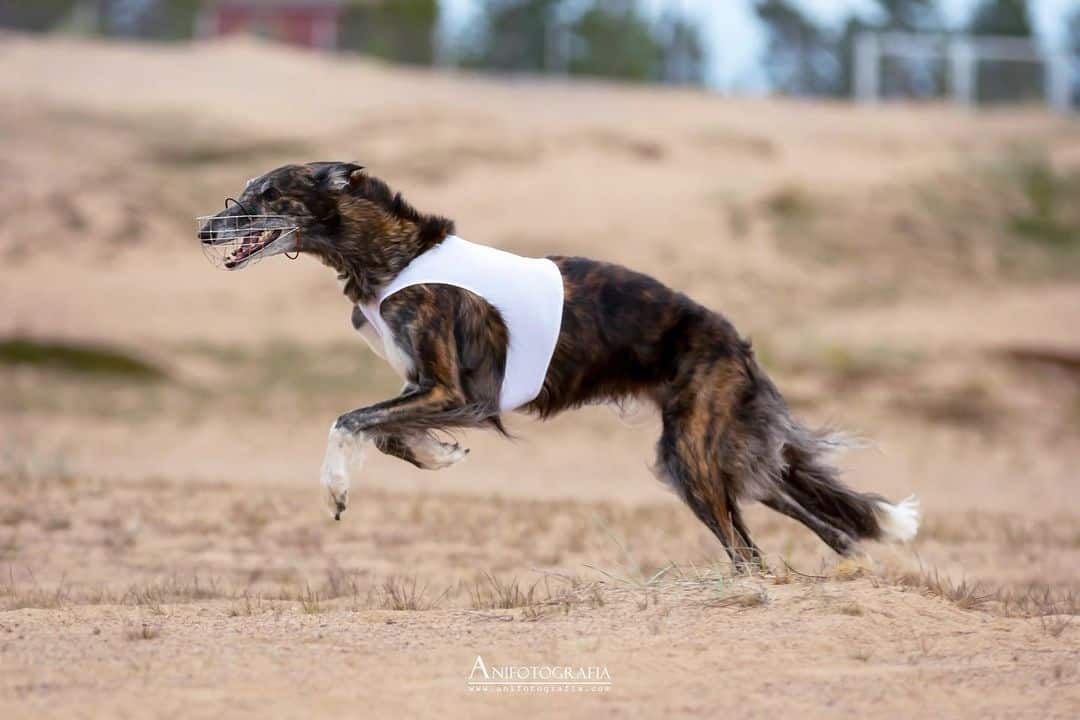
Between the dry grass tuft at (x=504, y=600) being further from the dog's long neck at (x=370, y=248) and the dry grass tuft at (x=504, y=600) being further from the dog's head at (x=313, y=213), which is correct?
the dog's head at (x=313, y=213)

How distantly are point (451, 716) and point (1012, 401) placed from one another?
15135mm

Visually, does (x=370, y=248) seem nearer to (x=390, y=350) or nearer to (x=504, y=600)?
(x=390, y=350)

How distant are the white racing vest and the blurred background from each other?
0.82 metres

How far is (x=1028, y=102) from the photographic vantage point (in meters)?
30.9

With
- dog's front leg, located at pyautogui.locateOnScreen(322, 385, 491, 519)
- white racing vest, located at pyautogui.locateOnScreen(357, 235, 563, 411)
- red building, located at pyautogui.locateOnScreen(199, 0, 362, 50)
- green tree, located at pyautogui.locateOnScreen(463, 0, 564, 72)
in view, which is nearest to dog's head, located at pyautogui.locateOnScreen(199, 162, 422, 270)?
white racing vest, located at pyautogui.locateOnScreen(357, 235, 563, 411)

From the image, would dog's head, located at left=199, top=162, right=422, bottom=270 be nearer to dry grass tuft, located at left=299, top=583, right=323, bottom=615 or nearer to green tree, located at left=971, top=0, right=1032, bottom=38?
dry grass tuft, located at left=299, top=583, right=323, bottom=615

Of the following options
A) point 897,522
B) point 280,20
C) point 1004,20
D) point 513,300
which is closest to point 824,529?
point 897,522

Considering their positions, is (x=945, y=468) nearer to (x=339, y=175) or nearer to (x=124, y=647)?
(x=339, y=175)

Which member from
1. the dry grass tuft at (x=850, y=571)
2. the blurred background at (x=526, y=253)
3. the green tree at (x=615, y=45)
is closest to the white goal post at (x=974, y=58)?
the blurred background at (x=526, y=253)

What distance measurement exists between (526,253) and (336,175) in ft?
50.6

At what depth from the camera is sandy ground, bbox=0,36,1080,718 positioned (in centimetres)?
533

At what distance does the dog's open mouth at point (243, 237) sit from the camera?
21.2 ft

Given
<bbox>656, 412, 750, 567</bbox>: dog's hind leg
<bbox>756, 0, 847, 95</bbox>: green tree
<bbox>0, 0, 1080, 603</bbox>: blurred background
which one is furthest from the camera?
<bbox>756, 0, 847, 95</bbox>: green tree

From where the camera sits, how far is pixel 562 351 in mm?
6746
